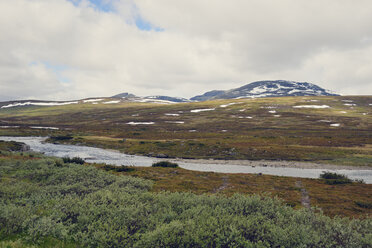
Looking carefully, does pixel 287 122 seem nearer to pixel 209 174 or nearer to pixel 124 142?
pixel 124 142

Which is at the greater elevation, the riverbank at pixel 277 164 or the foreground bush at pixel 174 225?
the foreground bush at pixel 174 225

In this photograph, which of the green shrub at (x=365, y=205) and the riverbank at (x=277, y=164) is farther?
the riverbank at (x=277, y=164)

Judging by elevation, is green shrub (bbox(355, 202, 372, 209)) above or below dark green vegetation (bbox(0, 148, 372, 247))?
below

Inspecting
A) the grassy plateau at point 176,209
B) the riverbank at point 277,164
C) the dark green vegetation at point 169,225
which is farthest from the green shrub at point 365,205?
the riverbank at point 277,164

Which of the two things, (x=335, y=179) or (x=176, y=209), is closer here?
(x=176, y=209)

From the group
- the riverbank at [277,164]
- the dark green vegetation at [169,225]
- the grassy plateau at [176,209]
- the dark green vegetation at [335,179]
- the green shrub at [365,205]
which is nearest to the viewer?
the dark green vegetation at [169,225]

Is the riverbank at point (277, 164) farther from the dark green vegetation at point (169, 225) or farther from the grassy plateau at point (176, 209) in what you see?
the dark green vegetation at point (169, 225)

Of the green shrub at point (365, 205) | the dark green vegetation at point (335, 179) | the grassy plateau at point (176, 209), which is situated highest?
the grassy plateau at point (176, 209)

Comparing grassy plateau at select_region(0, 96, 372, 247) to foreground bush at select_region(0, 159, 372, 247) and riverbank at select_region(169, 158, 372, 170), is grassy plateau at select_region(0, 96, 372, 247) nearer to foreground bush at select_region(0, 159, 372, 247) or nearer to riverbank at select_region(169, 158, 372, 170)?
foreground bush at select_region(0, 159, 372, 247)

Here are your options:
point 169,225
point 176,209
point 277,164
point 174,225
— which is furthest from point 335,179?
point 174,225

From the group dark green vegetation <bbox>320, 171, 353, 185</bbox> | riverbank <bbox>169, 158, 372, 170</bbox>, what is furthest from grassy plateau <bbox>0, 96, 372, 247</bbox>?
riverbank <bbox>169, 158, 372, 170</bbox>

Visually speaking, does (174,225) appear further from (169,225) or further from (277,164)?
(277,164)

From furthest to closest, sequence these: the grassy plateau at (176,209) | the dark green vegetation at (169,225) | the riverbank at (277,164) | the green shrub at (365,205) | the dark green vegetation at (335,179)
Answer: the riverbank at (277,164)
the dark green vegetation at (335,179)
the green shrub at (365,205)
the grassy plateau at (176,209)
the dark green vegetation at (169,225)

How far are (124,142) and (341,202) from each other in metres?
66.5
